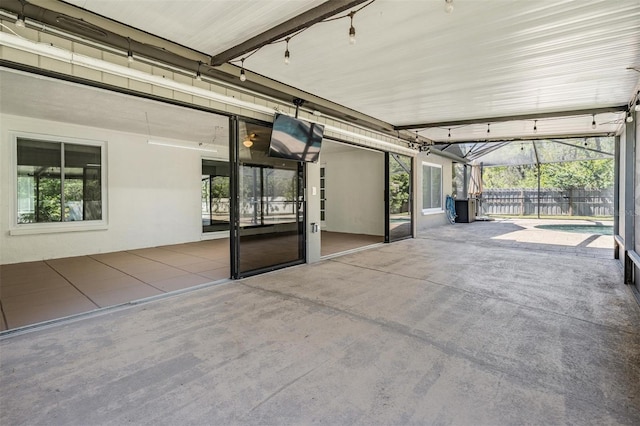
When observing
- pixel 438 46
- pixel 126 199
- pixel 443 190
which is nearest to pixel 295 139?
pixel 438 46

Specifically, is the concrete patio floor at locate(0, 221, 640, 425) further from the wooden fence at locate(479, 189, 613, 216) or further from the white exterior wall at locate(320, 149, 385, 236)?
the wooden fence at locate(479, 189, 613, 216)

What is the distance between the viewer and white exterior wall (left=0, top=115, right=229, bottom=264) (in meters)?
6.06

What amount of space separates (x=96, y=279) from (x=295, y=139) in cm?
392

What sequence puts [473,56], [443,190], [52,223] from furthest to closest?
[443,190]
[52,223]
[473,56]

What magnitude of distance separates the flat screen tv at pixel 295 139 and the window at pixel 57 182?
15.3 ft

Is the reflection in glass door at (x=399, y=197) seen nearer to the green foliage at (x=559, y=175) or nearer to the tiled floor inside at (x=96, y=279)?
the tiled floor inside at (x=96, y=279)

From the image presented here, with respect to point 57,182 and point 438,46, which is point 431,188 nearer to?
point 438,46

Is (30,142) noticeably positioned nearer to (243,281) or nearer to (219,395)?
(243,281)

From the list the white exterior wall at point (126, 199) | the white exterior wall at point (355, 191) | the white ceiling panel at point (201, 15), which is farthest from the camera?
the white exterior wall at point (355, 191)

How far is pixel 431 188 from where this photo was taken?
41.3 ft

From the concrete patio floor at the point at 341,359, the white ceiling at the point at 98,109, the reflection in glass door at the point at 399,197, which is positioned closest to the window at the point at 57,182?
the white ceiling at the point at 98,109

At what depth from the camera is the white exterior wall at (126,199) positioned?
6062 millimetres

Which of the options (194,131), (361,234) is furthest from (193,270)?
(361,234)

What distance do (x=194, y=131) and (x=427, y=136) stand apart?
651cm
